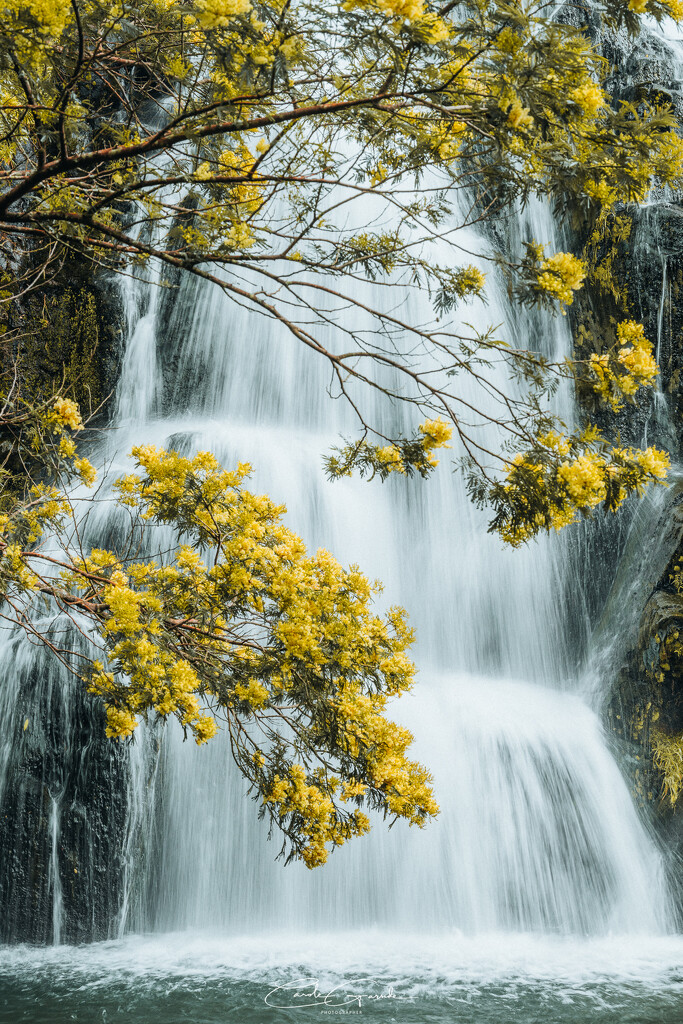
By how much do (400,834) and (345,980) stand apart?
180 centimetres

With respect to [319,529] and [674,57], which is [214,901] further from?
[674,57]

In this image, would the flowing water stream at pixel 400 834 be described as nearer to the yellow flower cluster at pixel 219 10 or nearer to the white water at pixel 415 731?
the white water at pixel 415 731

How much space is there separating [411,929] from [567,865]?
1.59 meters

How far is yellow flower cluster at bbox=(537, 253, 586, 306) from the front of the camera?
→ 3.42 metres

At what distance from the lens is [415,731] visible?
25.5 feet

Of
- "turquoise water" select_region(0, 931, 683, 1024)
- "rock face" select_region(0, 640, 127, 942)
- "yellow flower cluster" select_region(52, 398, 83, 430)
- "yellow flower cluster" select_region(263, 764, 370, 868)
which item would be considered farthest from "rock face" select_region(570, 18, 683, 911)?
"rock face" select_region(0, 640, 127, 942)

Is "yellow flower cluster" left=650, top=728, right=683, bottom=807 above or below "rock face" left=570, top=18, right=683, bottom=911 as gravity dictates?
below

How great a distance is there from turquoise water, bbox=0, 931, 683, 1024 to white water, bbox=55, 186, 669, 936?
0.37 metres

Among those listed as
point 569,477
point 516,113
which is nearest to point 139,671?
point 569,477

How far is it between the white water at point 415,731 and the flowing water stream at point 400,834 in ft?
0.07

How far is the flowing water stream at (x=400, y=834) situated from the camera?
550 centimetres

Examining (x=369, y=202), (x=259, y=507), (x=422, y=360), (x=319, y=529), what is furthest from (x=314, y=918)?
(x=369, y=202)

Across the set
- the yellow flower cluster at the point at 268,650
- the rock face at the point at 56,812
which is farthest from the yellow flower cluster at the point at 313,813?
the rock face at the point at 56,812

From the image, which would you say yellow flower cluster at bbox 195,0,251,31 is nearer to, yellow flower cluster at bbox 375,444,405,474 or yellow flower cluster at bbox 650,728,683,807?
yellow flower cluster at bbox 375,444,405,474
